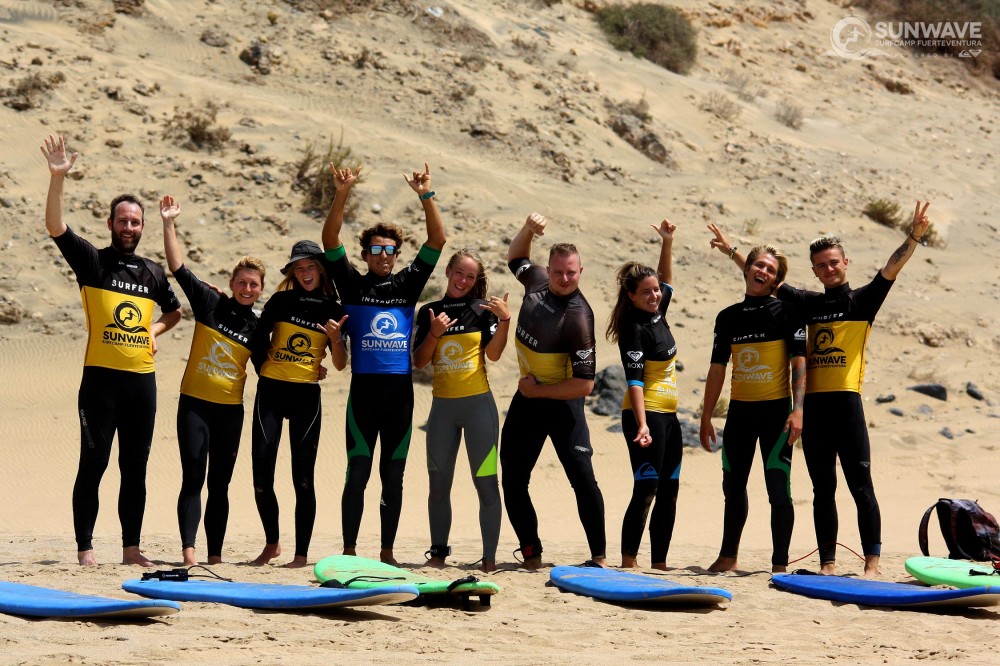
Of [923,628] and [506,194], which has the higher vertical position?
[506,194]

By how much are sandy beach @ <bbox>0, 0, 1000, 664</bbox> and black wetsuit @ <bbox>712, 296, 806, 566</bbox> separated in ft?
1.53

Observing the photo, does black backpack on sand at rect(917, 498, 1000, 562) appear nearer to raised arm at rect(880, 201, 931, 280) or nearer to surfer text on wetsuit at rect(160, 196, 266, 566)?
raised arm at rect(880, 201, 931, 280)

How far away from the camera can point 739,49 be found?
25.3 m

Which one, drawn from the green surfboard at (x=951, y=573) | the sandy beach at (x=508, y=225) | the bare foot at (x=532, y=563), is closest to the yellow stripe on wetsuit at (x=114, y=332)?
the sandy beach at (x=508, y=225)

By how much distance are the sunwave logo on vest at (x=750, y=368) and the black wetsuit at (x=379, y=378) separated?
1959mm

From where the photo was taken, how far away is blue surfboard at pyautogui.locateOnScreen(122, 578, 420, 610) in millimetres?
5312

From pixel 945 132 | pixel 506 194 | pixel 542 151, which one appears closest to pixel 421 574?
pixel 506 194

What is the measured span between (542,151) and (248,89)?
4.81 m

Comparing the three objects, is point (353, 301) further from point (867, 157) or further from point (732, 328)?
point (867, 157)

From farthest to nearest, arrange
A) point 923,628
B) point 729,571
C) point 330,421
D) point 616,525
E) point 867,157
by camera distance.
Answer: point 867,157 → point 330,421 → point 616,525 → point 729,571 → point 923,628

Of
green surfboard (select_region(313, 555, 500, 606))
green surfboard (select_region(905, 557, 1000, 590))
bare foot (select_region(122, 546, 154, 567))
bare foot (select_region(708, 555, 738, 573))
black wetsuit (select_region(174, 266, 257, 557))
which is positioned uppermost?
black wetsuit (select_region(174, 266, 257, 557))

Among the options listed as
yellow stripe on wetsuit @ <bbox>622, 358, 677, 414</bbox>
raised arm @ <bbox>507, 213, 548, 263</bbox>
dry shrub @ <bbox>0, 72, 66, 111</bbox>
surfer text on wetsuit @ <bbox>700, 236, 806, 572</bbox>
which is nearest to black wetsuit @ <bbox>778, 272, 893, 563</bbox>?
surfer text on wetsuit @ <bbox>700, 236, 806, 572</bbox>

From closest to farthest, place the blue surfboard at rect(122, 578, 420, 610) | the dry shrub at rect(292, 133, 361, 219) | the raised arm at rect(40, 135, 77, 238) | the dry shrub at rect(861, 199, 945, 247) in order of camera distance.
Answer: the blue surfboard at rect(122, 578, 420, 610) → the raised arm at rect(40, 135, 77, 238) → the dry shrub at rect(292, 133, 361, 219) → the dry shrub at rect(861, 199, 945, 247)

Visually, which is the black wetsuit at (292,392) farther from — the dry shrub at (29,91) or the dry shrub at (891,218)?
the dry shrub at (891,218)
